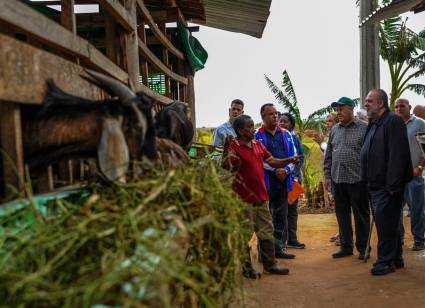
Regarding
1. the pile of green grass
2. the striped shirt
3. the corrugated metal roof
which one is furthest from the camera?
the corrugated metal roof

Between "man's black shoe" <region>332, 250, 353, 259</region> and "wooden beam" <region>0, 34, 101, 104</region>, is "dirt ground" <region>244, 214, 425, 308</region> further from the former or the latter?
"wooden beam" <region>0, 34, 101, 104</region>

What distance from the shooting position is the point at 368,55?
9.19 meters

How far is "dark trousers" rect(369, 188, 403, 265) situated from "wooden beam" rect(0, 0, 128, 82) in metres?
3.26

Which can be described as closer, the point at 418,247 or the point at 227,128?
the point at 418,247

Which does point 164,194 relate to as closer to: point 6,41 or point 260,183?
point 6,41

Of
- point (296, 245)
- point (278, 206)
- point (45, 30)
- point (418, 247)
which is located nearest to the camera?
point (45, 30)

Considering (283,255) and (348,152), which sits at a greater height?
(348,152)

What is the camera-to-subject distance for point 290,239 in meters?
7.68

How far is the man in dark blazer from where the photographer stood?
5355mm

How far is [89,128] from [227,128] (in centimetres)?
472

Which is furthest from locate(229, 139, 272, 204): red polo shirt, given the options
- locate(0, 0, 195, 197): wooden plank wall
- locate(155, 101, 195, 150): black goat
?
locate(0, 0, 195, 197): wooden plank wall

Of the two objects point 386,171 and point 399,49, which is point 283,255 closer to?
point 386,171

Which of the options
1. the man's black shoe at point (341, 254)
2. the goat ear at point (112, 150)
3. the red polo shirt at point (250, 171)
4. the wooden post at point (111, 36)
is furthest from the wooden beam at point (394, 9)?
the goat ear at point (112, 150)

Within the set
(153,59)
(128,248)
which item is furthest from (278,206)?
(128,248)
